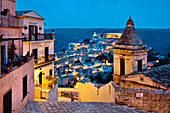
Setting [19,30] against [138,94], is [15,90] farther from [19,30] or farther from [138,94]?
[138,94]

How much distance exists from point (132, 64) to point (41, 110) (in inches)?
326

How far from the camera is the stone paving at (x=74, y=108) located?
28.2ft

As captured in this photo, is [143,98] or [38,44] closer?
[143,98]

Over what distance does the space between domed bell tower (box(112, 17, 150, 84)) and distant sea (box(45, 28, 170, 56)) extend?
1163 inches

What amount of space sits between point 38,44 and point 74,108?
35.0 feet

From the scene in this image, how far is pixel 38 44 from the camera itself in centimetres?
1834

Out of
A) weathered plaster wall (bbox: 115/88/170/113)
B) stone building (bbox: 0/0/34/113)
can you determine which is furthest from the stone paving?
stone building (bbox: 0/0/34/113)

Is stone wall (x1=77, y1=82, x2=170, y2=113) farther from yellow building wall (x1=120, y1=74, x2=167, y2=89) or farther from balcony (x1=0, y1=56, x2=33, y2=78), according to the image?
balcony (x1=0, y1=56, x2=33, y2=78)

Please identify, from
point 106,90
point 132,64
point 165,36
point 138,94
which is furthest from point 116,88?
point 165,36

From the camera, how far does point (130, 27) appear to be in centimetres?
1545

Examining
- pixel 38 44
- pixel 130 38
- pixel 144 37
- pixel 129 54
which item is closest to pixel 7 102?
pixel 129 54

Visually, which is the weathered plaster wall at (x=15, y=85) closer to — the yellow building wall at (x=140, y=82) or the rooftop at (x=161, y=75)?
the yellow building wall at (x=140, y=82)

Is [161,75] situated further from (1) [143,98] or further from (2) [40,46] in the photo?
(2) [40,46]

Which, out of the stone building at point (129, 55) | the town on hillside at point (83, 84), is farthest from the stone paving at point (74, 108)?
the stone building at point (129, 55)
